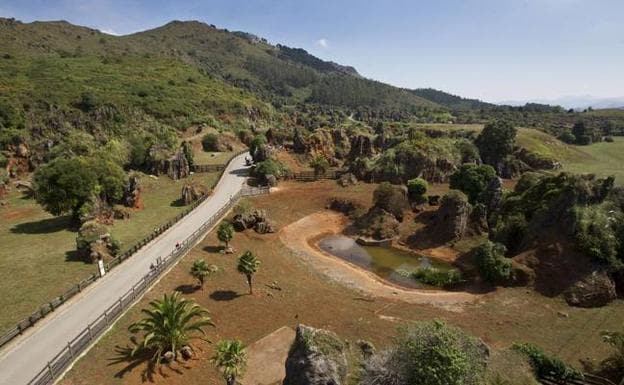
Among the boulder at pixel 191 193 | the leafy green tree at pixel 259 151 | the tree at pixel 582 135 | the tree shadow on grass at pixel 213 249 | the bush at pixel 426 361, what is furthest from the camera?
the tree at pixel 582 135

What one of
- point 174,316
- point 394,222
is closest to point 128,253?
point 174,316

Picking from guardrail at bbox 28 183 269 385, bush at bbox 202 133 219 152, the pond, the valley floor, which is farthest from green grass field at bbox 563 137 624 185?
guardrail at bbox 28 183 269 385

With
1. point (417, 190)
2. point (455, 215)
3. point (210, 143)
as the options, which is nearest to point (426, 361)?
point (455, 215)

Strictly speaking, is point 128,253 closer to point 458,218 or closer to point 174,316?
point 174,316

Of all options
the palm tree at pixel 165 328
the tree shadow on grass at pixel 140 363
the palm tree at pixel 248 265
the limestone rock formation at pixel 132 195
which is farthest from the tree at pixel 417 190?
the tree shadow on grass at pixel 140 363

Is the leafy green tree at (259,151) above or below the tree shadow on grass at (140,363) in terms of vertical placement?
above

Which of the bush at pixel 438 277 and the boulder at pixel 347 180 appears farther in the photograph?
the boulder at pixel 347 180

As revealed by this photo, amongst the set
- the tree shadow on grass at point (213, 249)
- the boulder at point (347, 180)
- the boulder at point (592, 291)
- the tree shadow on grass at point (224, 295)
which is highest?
the boulder at point (347, 180)

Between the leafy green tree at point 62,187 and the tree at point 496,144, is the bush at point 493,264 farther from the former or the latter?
the tree at point 496,144
